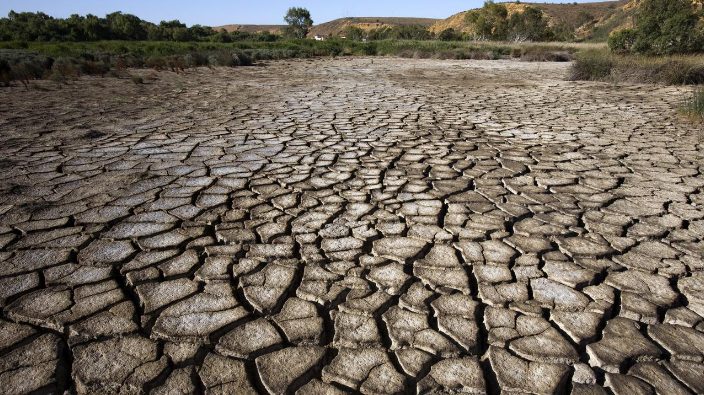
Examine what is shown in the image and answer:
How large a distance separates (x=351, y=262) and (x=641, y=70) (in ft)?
31.4

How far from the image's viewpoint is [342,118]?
19.4ft

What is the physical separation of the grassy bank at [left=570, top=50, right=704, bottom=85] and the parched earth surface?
189 inches

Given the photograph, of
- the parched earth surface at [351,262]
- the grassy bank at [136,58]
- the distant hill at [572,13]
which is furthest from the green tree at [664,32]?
the distant hill at [572,13]

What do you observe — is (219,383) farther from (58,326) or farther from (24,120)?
(24,120)

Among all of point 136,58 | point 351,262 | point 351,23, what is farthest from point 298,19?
point 351,262

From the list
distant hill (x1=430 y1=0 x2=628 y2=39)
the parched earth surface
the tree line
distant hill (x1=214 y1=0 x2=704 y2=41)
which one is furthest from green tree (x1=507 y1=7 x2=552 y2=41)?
the parched earth surface

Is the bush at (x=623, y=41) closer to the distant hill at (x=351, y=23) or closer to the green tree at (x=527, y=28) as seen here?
the green tree at (x=527, y=28)

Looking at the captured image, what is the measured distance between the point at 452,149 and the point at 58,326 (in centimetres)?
344

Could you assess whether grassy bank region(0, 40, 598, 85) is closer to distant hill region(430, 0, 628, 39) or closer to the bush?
the bush

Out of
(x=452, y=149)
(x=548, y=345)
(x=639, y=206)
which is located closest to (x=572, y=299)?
(x=548, y=345)

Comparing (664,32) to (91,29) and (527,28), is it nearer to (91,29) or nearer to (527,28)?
(527,28)

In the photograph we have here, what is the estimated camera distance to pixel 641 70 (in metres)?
9.34

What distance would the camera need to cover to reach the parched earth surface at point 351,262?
161cm

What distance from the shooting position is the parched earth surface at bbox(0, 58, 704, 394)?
5.28 ft
